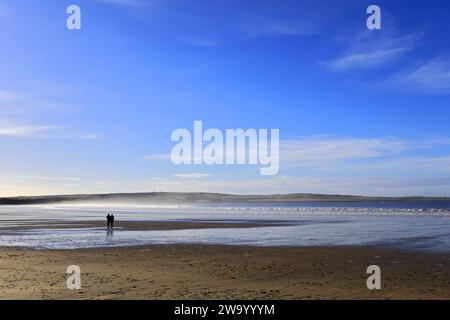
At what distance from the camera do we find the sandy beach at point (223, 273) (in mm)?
13859

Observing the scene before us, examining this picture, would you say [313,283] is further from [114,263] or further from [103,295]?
[114,263]

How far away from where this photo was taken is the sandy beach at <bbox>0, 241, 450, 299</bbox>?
13.9m

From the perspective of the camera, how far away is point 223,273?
1770 centimetres

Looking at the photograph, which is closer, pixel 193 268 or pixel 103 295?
pixel 103 295

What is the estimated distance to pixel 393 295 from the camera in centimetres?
1364
